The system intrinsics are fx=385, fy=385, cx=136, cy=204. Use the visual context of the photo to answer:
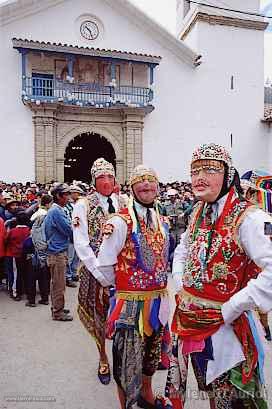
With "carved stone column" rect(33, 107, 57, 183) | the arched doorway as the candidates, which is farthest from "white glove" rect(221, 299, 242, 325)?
the arched doorway

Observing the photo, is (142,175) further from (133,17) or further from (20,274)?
(133,17)

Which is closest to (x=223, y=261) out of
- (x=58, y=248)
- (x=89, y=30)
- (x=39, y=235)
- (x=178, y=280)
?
(x=178, y=280)

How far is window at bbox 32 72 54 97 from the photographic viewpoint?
14.1 m

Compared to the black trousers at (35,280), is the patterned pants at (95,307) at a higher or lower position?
higher

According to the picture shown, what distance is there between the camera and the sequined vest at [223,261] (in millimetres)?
1843

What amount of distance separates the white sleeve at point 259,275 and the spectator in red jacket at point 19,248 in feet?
14.2

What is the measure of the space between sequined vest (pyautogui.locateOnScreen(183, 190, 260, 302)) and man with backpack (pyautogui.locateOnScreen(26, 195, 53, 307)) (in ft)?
11.5

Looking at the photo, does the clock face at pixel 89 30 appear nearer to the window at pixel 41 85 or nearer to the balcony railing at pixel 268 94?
the window at pixel 41 85

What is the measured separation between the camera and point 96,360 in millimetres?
3576

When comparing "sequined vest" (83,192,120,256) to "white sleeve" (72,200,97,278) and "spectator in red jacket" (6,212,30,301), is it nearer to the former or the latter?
"white sleeve" (72,200,97,278)

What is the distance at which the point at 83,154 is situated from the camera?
20.0 meters

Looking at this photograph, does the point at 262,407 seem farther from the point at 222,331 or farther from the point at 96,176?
the point at 96,176

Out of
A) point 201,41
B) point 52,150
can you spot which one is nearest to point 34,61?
point 52,150

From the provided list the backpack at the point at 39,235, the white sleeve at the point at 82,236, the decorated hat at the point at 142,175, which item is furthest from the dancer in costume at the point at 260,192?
the backpack at the point at 39,235
